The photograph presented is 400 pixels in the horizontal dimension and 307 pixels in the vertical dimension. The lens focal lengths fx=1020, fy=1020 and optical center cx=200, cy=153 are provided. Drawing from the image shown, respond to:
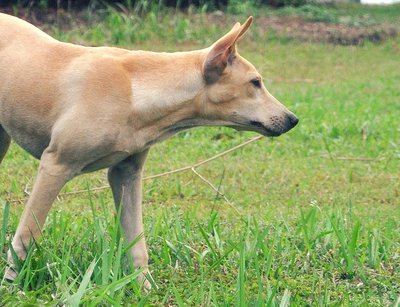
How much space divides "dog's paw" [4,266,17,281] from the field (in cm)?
10

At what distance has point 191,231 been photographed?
6.07m

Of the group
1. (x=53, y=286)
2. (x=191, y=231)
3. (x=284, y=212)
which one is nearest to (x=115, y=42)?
(x=284, y=212)

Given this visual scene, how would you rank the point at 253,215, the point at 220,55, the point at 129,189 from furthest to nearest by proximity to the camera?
the point at 253,215
the point at 129,189
the point at 220,55

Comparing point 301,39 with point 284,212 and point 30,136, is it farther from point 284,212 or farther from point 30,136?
point 30,136

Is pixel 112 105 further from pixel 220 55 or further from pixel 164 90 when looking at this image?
pixel 220 55

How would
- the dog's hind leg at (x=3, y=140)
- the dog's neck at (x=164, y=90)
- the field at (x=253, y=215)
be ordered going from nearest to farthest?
the field at (x=253, y=215)
the dog's neck at (x=164, y=90)
the dog's hind leg at (x=3, y=140)

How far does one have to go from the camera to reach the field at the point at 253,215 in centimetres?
Answer: 501

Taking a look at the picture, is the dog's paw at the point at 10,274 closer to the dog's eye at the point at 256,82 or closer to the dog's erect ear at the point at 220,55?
the dog's erect ear at the point at 220,55

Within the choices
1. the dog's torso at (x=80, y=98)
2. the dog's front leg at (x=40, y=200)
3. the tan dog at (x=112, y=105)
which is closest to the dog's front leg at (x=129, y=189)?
the tan dog at (x=112, y=105)

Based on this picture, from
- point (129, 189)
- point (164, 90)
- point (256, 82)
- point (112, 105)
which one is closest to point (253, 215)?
point (129, 189)

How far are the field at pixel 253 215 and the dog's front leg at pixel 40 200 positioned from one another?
0.08 m

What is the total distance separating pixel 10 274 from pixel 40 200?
40 cm

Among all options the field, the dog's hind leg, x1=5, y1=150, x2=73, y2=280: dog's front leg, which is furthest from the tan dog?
the dog's hind leg

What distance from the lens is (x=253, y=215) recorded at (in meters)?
6.39
